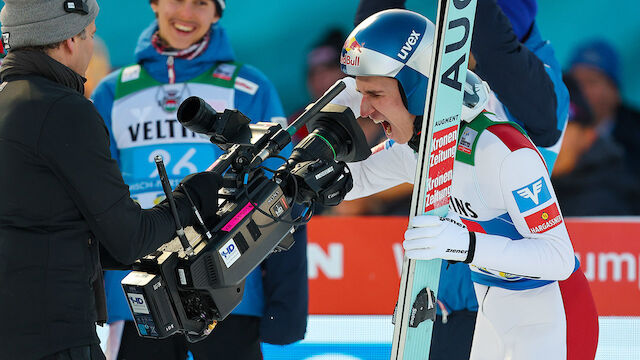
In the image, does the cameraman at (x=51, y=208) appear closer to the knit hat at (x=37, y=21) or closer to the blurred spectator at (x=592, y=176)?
the knit hat at (x=37, y=21)

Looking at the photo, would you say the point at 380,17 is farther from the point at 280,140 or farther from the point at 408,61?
the point at 280,140

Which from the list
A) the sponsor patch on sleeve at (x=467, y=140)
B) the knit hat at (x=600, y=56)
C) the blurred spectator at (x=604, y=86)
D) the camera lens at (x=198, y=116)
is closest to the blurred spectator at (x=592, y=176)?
the blurred spectator at (x=604, y=86)

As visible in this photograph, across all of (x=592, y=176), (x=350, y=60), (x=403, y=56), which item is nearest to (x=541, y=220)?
(x=403, y=56)

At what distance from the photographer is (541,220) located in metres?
2.66

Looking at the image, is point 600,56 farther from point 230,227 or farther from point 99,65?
point 230,227

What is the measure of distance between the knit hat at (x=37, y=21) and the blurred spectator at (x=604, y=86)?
4921mm

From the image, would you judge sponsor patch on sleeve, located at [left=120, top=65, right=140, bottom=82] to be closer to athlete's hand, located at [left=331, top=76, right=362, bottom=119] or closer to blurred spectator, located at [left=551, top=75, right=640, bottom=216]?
athlete's hand, located at [left=331, top=76, right=362, bottom=119]

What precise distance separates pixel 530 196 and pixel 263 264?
141 cm

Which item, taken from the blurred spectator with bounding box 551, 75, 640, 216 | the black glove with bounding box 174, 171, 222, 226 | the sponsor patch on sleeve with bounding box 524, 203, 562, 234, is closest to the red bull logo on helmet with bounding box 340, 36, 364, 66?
the black glove with bounding box 174, 171, 222, 226

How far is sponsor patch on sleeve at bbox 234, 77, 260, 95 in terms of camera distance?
148 inches

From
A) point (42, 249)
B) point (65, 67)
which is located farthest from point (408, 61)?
point (42, 249)

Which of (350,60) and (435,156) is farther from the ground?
(350,60)

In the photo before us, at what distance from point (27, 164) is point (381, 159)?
1.41 metres

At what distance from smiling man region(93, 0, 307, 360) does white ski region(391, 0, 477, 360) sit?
3.14ft
